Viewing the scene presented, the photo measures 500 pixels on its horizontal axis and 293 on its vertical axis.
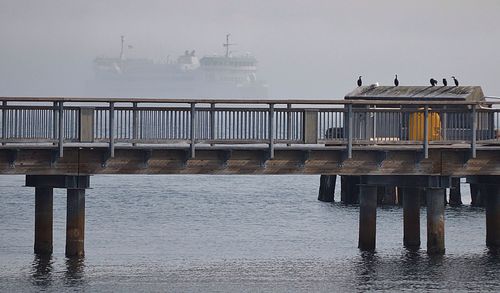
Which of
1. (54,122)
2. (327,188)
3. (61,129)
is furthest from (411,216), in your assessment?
(327,188)

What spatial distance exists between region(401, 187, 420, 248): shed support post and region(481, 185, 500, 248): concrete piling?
232 cm

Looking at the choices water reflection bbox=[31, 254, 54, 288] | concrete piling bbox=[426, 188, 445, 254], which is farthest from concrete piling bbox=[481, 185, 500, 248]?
water reflection bbox=[31, 254, 54, 288]

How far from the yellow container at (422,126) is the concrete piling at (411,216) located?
2.02m

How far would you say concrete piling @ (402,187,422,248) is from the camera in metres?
44.0

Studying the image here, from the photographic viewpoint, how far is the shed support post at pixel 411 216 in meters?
44.0

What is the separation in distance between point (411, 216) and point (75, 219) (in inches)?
444

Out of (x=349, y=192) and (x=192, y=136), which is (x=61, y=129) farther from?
(x=349, y=192)

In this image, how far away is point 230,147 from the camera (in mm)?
38531

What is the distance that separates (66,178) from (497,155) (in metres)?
12.4

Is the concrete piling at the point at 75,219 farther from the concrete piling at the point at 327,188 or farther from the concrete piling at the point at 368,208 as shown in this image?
the concrete piling at the point at 327,188

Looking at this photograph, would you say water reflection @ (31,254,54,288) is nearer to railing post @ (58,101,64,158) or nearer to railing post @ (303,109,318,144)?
railing post @ (58,101,64,158)

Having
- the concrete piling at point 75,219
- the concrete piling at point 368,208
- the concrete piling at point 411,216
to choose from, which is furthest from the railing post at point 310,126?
the concrete piling at point 75,219

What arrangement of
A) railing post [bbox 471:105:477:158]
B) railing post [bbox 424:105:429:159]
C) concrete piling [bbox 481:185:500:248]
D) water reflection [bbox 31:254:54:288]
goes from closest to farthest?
water reflection [bbox 31:254:54:288]
railing post [bbox 424:105:429:159]
railing post [bbox 471:105:477:158]
concrete piling [bbox 481:185:500:248]

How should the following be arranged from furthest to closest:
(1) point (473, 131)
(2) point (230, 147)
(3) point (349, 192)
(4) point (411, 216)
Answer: (3) point (349, 192) → (4) point (411, 216) → (1) point (473, 131) → (2) point (230, 147)
